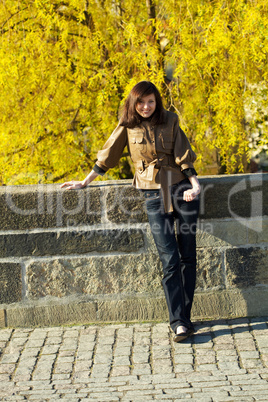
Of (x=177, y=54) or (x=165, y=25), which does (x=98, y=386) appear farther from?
(x=165, y=25)

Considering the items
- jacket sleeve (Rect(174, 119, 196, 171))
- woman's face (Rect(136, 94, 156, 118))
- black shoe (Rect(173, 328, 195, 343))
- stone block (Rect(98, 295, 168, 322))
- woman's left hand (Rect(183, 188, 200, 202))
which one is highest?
woman's face (Rect(136, 94, 156, 118))

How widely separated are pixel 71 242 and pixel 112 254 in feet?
1.00

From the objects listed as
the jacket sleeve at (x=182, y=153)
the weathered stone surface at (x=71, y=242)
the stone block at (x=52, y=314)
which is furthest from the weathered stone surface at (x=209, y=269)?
the stone block at (x=52, y=314)

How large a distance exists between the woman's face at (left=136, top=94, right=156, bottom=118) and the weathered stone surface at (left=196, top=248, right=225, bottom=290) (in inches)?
41.9

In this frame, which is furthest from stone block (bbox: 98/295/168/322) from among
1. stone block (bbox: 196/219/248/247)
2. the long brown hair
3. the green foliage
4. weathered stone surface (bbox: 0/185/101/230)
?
the green foliage

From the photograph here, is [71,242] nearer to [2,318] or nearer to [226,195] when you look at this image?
[2,318]

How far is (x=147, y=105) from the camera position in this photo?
13.2ft

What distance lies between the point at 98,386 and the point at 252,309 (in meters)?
1.46

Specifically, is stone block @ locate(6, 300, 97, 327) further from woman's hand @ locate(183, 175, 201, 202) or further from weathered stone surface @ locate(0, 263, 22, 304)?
woman's hand @ locate(183, 175, 201, 202)

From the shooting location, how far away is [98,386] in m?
3.46

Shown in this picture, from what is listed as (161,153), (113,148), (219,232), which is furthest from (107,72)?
(219,232)

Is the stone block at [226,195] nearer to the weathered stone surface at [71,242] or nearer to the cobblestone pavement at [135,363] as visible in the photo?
the weathered stone surface at [71,242]

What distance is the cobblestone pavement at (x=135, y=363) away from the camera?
132 inches

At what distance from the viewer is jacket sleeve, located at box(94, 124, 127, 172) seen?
4168 mm
